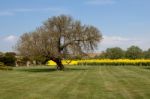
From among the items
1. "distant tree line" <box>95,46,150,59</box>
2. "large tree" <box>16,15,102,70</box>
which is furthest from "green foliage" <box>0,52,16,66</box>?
"distant tree line" <box>95,46,150,59</box>

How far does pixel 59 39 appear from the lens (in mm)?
48625

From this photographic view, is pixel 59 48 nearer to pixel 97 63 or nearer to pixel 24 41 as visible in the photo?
pixel 24 41

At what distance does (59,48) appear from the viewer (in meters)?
48.3

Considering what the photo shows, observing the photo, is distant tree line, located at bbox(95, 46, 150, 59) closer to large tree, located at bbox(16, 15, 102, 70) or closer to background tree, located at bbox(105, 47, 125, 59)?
background tree, located at bbox(105, 47, 125, 59)

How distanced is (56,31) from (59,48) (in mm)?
2238

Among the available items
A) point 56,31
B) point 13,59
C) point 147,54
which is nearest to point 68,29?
point 56,31

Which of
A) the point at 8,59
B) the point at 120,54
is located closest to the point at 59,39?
the point at 8,59

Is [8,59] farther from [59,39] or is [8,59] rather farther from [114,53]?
[114,53]

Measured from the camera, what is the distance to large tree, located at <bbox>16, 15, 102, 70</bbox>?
47062mm

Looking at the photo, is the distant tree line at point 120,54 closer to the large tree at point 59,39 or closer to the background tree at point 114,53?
the background tree at point 114,53

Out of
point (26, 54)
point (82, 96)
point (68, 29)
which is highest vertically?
point (68, 29)

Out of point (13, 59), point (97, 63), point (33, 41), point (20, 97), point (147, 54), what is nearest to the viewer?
point (20, 97)

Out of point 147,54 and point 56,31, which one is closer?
point 56,31

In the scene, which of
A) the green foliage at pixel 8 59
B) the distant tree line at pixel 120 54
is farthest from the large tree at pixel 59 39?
the distant tree line at pixel 120 54
